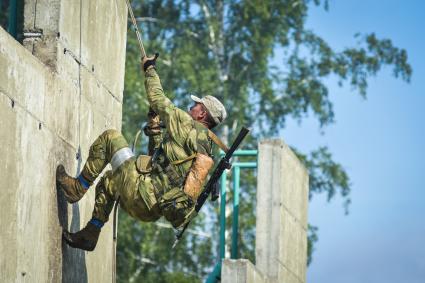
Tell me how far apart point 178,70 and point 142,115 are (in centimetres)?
177

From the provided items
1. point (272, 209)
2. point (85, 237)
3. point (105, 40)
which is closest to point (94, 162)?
point (85, 237)

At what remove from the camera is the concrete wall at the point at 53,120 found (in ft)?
38.3

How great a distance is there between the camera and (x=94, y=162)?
42.4 feet

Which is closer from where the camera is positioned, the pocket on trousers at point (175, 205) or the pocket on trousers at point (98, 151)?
the pocket on trousers at point (175, 205)

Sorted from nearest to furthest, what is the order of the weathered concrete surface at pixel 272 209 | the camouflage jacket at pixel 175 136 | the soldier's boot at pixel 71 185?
the soldier's boot at pixel 71 185
the camouflage jacket at pixel 175 136
the weathered concrete surface at pixel 272 209

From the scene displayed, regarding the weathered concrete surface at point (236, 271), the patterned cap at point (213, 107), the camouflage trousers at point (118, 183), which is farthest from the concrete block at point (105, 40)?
the weathered concrete surface at point (236, 271)

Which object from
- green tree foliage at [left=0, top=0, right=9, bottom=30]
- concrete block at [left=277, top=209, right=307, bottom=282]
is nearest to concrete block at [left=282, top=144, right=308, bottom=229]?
concrete block at [left=277, top=209, right=307, bottom=282]

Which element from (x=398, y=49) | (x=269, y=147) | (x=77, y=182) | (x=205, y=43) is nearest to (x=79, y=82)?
(x=77, y=182)

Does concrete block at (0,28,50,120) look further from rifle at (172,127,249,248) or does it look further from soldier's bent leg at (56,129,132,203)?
rifle at (172,127,249,248)

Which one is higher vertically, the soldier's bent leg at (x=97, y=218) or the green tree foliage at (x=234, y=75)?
the green tree foliage at (x=234, y=75)

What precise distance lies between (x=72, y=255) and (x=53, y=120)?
1.28 meters

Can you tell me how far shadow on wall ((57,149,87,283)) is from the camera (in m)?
13.0

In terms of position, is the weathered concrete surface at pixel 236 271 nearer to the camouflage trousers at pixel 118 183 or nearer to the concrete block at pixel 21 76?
the camouflage trousers at pixel 118 183

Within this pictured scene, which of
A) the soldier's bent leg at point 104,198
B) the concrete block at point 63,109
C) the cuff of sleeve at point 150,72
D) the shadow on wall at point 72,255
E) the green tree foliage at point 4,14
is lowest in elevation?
the shadow on wall at point 72,255
